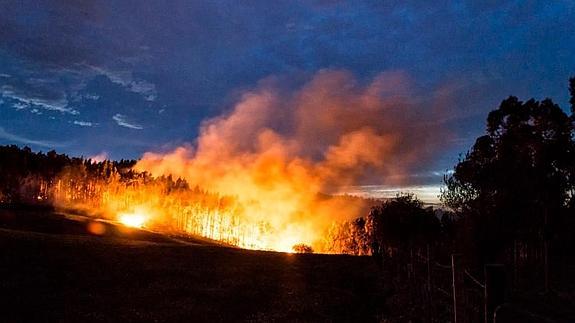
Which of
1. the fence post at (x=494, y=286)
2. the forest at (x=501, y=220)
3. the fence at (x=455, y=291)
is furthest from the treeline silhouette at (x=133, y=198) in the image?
the fence post at (x=494, y=286)

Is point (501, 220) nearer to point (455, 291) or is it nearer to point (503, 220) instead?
point (503, 220)

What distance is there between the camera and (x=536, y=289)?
31266 mm

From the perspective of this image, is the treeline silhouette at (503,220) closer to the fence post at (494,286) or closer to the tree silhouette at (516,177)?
the tree silhouette at (516,177)

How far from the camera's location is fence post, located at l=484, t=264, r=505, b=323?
7922mm

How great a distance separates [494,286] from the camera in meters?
8.04

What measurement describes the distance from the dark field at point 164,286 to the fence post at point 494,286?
12.2 meters

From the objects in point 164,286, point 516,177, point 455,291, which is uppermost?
point 516,177

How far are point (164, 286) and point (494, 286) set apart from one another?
19878mm

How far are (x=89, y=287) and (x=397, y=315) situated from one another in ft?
50.6

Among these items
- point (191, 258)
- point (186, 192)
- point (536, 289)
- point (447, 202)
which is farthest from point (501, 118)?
point (186, 192)

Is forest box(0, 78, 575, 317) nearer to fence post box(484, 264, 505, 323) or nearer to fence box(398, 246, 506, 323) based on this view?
fence box(398, 246, 506, 323)

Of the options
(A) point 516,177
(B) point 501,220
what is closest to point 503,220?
(B) point 501,220

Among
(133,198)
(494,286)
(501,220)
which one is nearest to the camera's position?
(494,286)

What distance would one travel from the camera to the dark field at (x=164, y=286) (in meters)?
18.4
